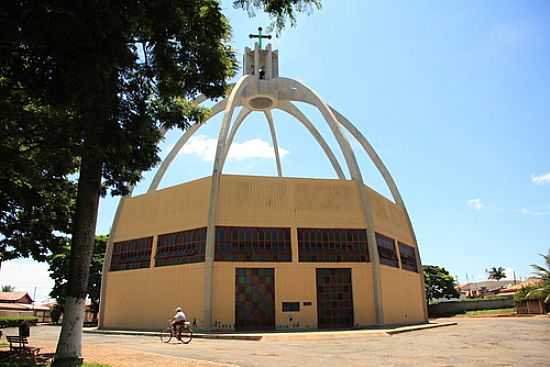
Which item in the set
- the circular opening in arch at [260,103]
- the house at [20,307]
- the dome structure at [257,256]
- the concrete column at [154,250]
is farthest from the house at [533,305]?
the house at [20,307]

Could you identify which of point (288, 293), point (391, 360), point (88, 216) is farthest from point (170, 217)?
point (391, 360)

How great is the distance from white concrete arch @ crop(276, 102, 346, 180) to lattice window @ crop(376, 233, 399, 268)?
821 centimetres

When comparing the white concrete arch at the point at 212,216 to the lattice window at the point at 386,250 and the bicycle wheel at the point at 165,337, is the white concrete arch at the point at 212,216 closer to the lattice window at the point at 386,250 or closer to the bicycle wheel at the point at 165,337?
the bicycle wheel at the point at 165,337

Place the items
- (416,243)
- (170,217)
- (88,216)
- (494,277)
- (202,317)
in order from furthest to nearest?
1. (494,277)
2. (416,243)
3. (170,217)
4. (202,317)
5. (88,216)

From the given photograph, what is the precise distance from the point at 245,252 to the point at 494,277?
335ft

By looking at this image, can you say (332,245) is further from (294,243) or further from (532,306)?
(532,306)

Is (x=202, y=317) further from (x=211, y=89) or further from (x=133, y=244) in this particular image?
(x=211, y=89)

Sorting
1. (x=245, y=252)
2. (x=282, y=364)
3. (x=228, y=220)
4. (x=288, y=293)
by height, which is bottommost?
(x=282, y=364)

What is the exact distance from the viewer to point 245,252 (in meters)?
23.2

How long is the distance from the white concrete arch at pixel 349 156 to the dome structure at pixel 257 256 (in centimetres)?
8

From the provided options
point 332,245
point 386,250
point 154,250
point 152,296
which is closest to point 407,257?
point 386,250

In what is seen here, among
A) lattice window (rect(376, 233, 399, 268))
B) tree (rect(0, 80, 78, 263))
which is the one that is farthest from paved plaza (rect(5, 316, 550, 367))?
lattice window (rect(376, 233, 399, 268))

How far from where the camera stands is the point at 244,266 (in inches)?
905

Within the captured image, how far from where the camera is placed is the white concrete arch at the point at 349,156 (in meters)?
24.1
